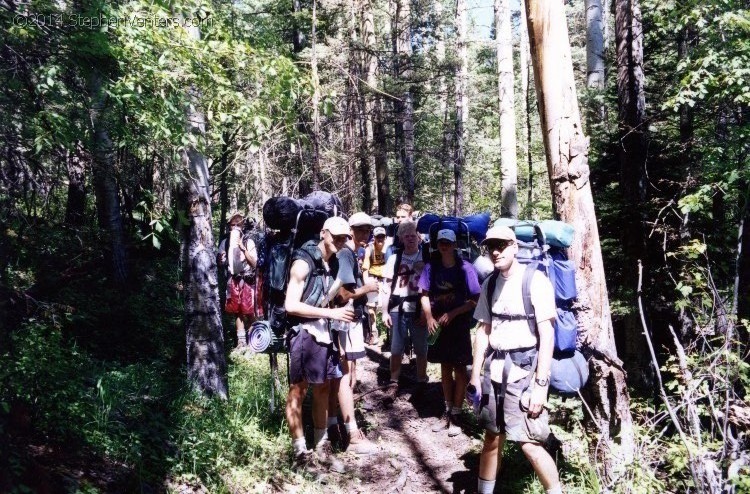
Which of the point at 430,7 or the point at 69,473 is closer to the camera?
the point at 69,473

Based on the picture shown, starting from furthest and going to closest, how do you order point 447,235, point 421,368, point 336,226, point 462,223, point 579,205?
point 421,368 → point 462,223 → point 447,235 → point 336,226 → point 579,205

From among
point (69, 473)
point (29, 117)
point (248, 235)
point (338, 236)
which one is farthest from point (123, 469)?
point (248, 235)

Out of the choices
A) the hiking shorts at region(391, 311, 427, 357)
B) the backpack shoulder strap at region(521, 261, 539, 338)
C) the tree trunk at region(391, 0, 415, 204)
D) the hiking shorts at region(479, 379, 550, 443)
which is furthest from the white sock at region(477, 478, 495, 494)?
the tree trunk at region(391, 0, 415, 204)

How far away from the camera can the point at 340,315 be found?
15.2 ft

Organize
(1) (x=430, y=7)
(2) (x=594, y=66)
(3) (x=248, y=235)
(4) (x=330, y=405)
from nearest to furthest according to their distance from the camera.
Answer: (4) (x=330, y=405) < (3) (x=248, y=235) < (2) (x=594, y=66) < (1) (x=430, y=7)

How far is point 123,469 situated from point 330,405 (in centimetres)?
217

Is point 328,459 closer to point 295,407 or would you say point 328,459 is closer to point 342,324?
Result: point 295,407

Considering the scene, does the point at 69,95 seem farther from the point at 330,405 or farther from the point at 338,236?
the point at 330,405

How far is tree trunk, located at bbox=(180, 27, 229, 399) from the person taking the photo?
5949 millimetres

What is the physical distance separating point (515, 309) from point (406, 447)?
2648mm

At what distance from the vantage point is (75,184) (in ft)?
22.9

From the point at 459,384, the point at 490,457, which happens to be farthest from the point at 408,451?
the point at 490,457

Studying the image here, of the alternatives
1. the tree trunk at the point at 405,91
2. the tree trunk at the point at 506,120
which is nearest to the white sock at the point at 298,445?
the tree trunk at the point at 506,120

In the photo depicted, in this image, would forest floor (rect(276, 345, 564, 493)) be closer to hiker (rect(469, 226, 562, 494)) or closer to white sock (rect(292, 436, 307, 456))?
white sock (rect(292, 436, 307, 456))
